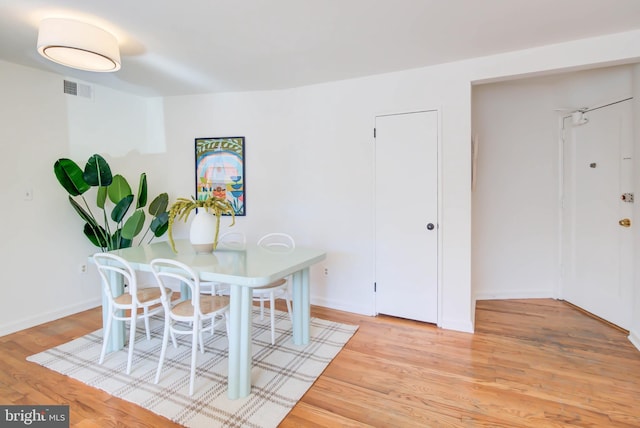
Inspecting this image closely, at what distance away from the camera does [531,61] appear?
2566 millimetres

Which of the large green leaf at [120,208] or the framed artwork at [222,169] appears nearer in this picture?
the large green leaf at [120,208]

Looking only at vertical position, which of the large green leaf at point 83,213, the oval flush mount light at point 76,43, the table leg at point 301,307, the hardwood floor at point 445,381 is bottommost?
the hardwood floor at point 445,381

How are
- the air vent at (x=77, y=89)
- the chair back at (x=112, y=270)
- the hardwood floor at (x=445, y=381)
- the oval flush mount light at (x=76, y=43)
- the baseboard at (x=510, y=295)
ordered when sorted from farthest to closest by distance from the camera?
the baseboard at (x=510, y=295) → the air vent at (x=77, y=89) → the chair back at (x=112, y=270) → the oval flush mount light at (x=76, y=43) → the hardwood floor at (x=445, y=381)

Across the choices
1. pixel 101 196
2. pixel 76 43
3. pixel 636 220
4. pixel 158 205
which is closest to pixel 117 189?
pixel 101 196

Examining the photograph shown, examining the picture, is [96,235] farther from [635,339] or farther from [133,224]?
[635,339]

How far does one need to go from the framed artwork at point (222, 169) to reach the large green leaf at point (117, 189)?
0.78 meters

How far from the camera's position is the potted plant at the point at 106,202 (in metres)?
3.09

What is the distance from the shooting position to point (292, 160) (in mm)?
3617

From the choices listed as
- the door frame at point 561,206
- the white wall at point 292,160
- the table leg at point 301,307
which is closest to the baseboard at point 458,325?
the white wall at point 292,160

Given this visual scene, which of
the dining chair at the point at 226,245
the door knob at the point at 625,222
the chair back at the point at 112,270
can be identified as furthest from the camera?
the dining chair at the point at 226,245

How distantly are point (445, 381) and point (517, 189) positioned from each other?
2.55 meters

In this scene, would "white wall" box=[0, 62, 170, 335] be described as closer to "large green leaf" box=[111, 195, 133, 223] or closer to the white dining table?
"large green leaf" box=[111, 195, 133, 223]

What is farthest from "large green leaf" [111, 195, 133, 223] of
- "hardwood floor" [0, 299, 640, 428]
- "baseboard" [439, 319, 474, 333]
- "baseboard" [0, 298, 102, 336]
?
"baseboard" [439, 319, 474, 333]

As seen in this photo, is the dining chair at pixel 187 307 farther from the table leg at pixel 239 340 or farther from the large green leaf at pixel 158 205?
the large green leaf at pixel 158 205
